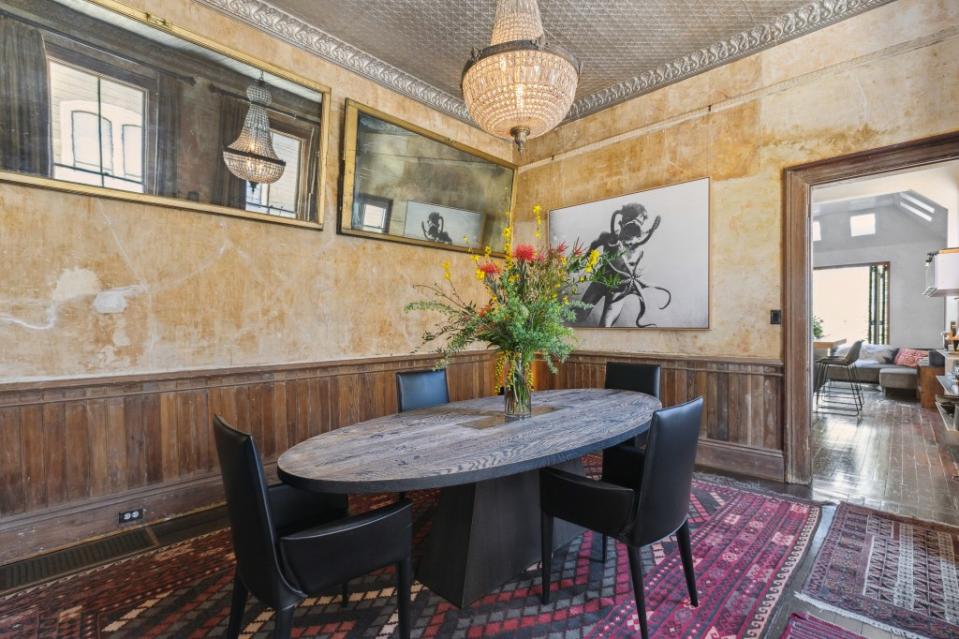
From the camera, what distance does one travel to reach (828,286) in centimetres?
976

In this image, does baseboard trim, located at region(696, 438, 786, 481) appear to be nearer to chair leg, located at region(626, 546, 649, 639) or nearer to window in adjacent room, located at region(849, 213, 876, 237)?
chair leg, located at region(626, 546, 649, 639)

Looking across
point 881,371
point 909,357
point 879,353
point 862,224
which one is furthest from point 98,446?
point 862,224

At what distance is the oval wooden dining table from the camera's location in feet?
4.55

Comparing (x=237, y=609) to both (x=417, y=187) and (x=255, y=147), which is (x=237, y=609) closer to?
(x=255, y=147)

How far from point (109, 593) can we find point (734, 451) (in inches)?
152

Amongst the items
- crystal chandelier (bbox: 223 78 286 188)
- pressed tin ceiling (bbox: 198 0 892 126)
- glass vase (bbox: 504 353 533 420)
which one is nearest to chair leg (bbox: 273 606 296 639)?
glass vase (bbox: 504 353 533 420)

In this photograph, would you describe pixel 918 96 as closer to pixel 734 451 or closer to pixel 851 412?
pixel 734 451

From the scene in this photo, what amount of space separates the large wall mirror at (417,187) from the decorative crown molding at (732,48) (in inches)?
45.4

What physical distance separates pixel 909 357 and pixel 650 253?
21.9ft

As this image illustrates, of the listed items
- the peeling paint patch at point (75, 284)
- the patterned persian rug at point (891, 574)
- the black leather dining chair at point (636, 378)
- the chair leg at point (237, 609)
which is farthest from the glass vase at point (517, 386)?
the peeling paint patch at point (75, 284)

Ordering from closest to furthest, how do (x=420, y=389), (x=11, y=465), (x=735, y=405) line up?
(x=11, y=465)
(x=420, y=389)
(x=735, y=405)

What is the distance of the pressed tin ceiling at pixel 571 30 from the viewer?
2.85m

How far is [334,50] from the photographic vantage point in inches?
127

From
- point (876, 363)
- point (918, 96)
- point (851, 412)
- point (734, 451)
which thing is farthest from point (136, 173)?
point (876, 363)
